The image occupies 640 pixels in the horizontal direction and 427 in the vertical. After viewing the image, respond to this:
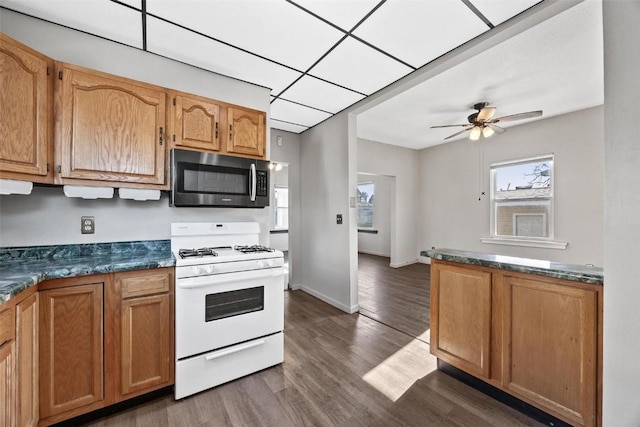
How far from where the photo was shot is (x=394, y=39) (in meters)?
2.05

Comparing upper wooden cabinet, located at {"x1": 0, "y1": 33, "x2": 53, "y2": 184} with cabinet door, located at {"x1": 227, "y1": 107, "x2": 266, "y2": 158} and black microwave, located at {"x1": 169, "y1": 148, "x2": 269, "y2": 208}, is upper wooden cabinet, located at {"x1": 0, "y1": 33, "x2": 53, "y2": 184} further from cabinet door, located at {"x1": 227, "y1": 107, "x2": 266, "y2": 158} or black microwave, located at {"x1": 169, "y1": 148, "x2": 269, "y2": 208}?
cabinet door, located at {"x1": 227, "y1": 107, "x2": 266, "y2": 158}

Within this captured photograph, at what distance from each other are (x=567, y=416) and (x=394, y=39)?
267 cm

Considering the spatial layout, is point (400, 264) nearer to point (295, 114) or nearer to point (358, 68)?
point (295, 114)

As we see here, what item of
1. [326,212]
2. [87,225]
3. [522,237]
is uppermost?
[326,212]

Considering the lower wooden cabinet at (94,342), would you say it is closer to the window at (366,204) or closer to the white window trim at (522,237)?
the white window trim at (522,237)

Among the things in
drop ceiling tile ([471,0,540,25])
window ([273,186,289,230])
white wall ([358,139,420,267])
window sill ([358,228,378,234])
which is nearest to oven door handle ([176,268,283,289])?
drop ceiling tile ([471,0,540,25])

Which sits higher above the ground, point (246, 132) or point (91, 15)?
point (91, 15)

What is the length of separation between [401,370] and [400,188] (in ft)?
14.8

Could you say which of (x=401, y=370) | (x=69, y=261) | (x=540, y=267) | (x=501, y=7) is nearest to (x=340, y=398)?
(x=401, y=370)

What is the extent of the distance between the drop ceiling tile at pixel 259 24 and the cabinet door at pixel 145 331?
1750mm

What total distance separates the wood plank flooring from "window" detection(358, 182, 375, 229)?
222 inches

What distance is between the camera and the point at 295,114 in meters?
3.56

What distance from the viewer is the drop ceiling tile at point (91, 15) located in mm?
1717

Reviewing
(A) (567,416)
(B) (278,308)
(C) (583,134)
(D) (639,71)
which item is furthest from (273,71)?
(C) (583,134)
